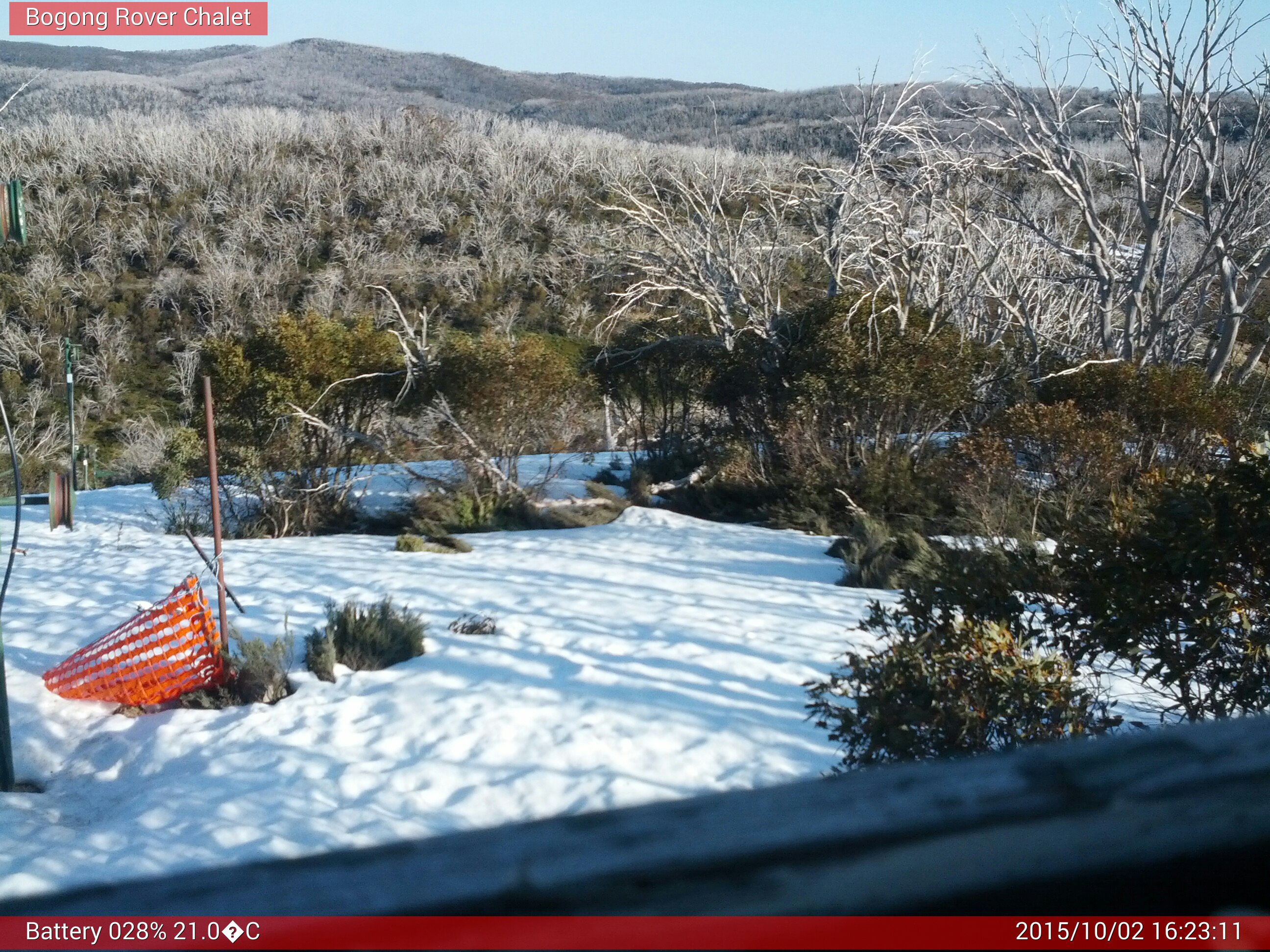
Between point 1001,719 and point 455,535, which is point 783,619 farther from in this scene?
point 455,535

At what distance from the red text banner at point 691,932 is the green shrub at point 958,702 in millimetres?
2575

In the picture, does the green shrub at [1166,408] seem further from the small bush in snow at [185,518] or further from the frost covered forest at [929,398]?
the small bush in snow at [185,518]

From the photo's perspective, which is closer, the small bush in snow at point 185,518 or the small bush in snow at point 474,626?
the small bush in snow at point 474,626

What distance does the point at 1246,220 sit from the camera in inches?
460

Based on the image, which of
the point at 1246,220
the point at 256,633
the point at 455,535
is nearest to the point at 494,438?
the point at 455,535

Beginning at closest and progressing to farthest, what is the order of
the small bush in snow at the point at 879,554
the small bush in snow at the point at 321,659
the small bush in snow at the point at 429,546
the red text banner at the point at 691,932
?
1. the red text banner at the point at 691,932
2. the small bush in snow at the point at 321,659
3. the small bush in snow at the point at 879,554
4. the small bush in snow at the point at 429,546

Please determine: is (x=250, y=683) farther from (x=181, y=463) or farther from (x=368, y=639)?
(x=181, y=463)

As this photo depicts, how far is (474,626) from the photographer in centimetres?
684

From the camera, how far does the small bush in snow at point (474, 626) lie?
6.77m

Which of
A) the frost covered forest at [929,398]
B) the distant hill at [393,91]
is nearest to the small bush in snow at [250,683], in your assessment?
the frost covered forest at [929,398]

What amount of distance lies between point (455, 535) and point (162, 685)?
529 cm

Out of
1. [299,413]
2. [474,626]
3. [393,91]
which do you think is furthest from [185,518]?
[393,91]

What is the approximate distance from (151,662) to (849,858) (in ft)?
18.4

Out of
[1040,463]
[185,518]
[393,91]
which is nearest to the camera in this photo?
[1040,463]
